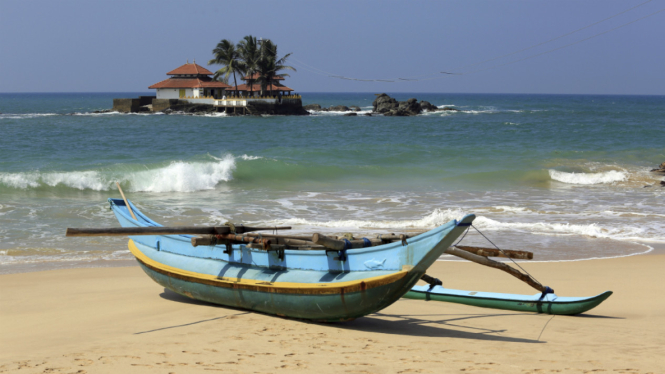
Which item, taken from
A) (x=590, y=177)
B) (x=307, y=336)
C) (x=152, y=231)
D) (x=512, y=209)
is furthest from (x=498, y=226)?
(x=590, y=177)

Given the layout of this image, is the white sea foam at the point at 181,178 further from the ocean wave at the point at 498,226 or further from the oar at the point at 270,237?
the oar at the point at 270,237

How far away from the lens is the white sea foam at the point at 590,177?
19859 mm

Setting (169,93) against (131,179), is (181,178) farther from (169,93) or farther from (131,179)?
(169,93)

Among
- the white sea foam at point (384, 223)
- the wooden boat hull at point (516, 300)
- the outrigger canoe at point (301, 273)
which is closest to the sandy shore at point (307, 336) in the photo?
the wooden boat hull at point (516, 300)

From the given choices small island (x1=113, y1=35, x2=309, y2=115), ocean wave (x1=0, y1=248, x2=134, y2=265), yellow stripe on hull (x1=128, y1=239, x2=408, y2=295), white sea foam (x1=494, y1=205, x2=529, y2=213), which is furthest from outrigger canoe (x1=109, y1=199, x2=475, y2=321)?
small island (x1=113, y1=35, x2=309, y2=115)

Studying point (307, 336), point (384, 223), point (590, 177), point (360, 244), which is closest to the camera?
point (307, 336)

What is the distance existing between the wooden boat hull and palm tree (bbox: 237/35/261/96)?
4959 centimetres

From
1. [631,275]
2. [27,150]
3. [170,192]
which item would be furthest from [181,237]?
[27,150]

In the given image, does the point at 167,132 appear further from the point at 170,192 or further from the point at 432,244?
the point at 432,244

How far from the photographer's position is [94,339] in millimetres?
5246

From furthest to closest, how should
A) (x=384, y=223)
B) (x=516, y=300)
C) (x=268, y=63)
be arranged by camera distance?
1. (x=268, y=63)
2. (x=384, y=223)
3. (x=516, y=300)

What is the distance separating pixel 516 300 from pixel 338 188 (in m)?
12.0

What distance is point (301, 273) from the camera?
562cm

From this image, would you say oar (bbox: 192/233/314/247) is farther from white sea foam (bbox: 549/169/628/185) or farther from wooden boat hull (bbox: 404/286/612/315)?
white sea foam (bbox: 549/169/628/185)
